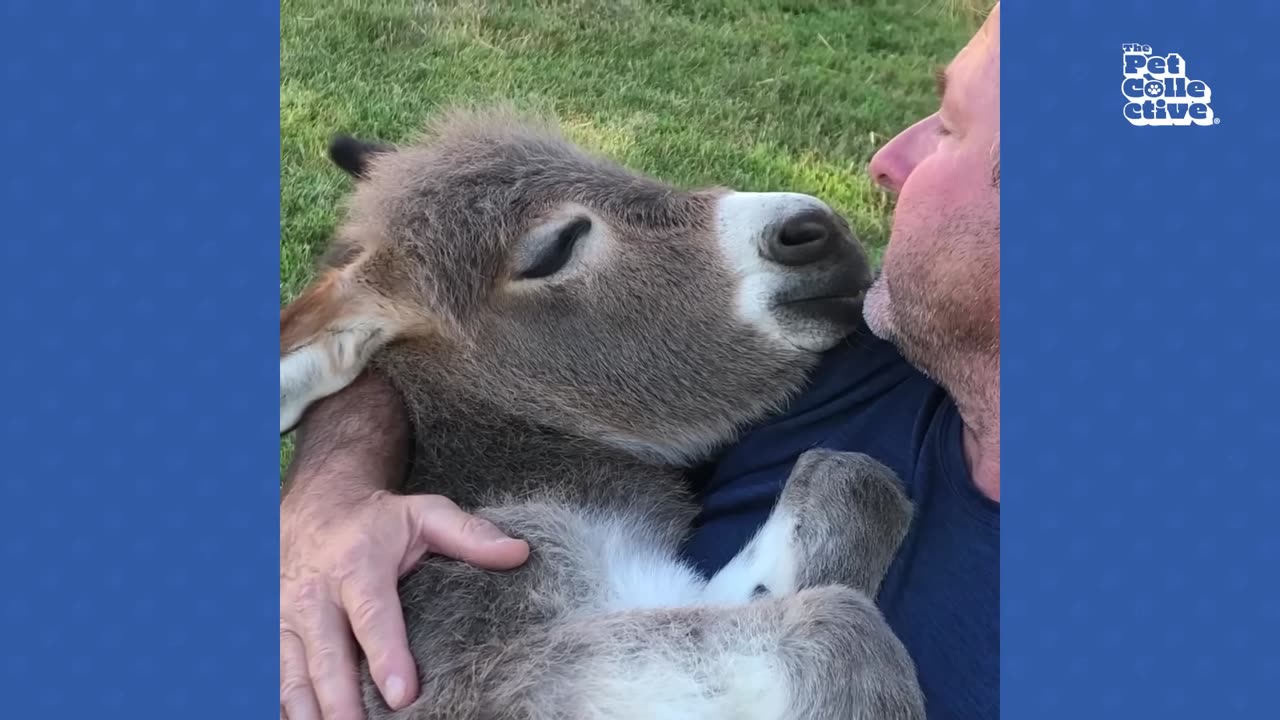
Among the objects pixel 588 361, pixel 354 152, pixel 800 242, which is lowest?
pixel 588 361

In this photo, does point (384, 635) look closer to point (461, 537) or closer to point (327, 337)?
point (461, 537)

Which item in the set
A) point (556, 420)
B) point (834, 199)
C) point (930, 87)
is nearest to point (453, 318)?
point (556, 420)

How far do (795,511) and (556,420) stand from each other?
0.45 m

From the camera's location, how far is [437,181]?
1.87 metres

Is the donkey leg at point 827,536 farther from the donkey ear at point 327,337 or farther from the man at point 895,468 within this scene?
the donkey ear at point 327,337

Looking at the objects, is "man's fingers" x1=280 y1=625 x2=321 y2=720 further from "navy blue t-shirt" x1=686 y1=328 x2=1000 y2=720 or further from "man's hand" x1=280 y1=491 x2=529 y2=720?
"navy blue t-shirt" x1=686 y1=328 x2=1000 y2=720

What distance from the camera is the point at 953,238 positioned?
155 centimetres

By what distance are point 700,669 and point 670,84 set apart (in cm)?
120

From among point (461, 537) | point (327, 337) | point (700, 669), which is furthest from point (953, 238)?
point (327, 337)

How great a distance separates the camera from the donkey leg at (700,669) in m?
1.31

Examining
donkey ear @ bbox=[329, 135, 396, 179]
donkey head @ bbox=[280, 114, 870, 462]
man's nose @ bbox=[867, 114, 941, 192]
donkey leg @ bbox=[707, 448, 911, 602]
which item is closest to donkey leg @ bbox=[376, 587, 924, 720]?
donkey leg @ bbox=[707, 448, 911, 602]

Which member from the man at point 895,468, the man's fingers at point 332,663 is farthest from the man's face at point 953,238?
the man's fingers at point 332,663
